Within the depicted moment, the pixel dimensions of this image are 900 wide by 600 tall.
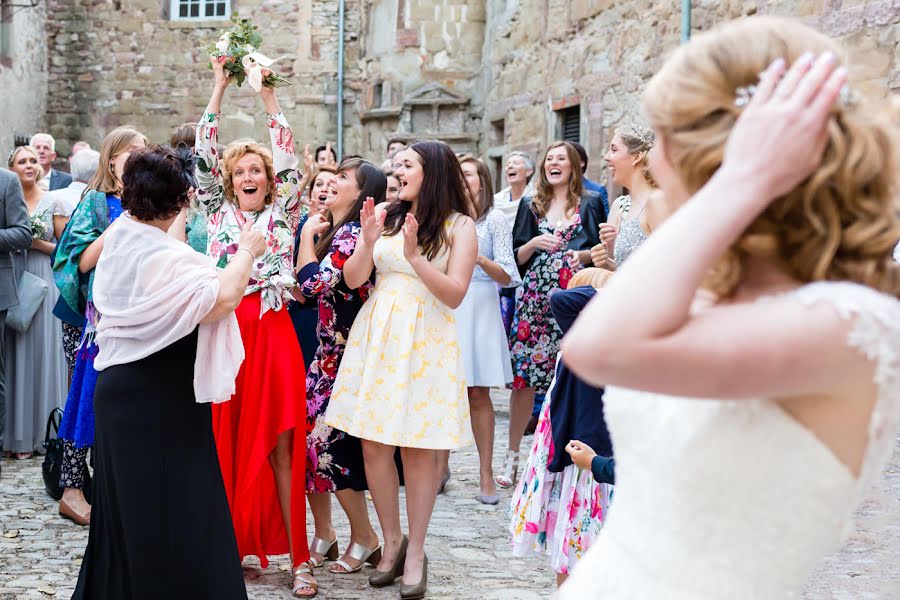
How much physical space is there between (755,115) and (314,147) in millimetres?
18659

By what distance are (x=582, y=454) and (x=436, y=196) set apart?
1.86 metres

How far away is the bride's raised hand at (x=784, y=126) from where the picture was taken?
1364mm

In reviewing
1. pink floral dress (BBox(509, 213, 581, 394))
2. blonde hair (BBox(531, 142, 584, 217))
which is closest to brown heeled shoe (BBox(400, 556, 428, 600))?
pink floral dress (BBox(509, 213, 581, 394))

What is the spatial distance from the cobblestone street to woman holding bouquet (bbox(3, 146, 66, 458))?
114cm

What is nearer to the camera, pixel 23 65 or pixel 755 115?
pixel 755 115

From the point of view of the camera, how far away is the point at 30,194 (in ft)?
25.2

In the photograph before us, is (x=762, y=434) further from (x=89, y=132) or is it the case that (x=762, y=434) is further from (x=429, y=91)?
(x=89, y=132)

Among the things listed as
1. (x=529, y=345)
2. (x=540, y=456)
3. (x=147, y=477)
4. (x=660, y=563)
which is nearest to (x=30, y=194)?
(x=529, y=345)

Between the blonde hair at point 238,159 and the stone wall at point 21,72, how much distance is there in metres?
14.7

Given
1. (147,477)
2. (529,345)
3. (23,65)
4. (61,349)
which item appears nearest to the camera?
(147,477)

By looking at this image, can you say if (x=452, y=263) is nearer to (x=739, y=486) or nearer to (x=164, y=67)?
(x=739, y=486)

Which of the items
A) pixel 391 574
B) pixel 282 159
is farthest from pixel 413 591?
pixel 282 159

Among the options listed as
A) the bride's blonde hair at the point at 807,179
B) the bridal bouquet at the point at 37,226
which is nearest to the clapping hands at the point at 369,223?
the bride's blonde hair at the point at 807,179

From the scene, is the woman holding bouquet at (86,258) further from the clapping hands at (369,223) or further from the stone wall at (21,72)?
the stone wall at (21,72)
